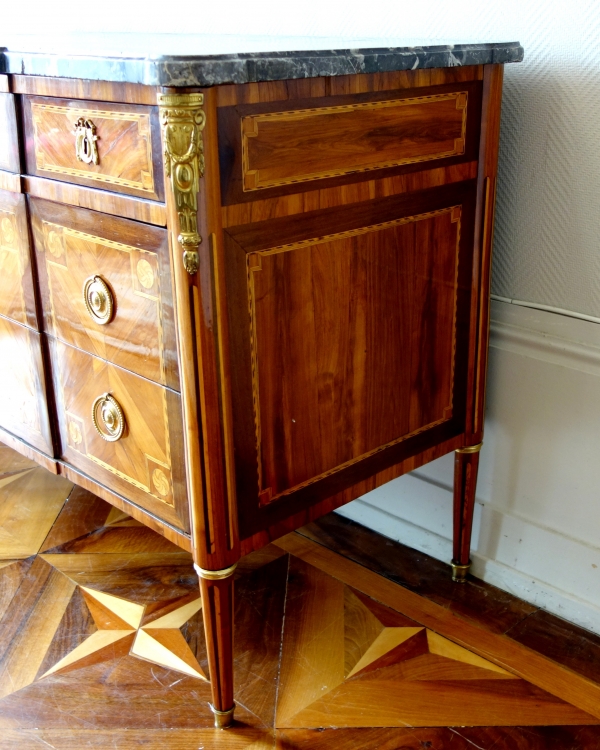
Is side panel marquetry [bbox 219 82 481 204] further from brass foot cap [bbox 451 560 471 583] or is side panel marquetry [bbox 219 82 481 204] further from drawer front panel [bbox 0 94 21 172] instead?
brass foot cap [bbox 451 560 471 583]

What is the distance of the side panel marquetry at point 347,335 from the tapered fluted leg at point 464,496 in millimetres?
68

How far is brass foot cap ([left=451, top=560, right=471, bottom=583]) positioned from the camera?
3.66ft

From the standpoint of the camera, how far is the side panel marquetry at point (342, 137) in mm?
710

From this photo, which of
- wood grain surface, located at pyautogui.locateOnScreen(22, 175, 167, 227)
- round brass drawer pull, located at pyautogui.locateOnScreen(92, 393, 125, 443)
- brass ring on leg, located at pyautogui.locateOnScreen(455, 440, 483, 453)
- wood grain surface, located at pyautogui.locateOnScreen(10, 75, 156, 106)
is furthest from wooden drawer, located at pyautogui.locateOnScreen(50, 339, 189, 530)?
brass ring on leg, located at pyautogui.locateOnScreen(455, 440, 483, 453)

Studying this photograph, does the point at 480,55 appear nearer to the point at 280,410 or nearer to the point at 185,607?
the point at 280,410

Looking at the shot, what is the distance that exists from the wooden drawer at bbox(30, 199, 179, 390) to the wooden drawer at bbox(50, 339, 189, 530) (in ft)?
0.07

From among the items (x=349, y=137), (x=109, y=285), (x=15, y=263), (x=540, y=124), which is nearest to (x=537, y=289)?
(x=540, y=124)

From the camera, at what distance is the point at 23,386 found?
3.34 feet

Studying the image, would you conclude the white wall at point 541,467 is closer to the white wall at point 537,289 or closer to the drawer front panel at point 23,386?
the white wall at point 537,289

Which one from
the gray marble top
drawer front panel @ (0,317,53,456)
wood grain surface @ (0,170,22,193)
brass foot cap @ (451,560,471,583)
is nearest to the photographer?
the gray marble top

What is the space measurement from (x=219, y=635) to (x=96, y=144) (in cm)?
50

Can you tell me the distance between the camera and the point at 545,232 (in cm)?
98

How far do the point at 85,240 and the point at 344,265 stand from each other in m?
0.26

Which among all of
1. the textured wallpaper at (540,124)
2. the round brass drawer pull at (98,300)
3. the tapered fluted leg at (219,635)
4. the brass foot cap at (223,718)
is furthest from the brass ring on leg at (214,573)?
the textured wallpaper at (540,124)
